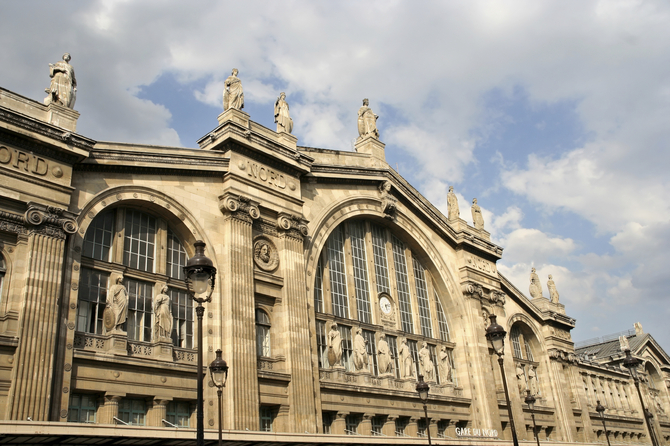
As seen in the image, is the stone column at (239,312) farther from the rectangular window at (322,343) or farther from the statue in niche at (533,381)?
the statue in niche at (533,381)

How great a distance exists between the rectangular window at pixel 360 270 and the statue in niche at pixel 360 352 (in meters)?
1.41

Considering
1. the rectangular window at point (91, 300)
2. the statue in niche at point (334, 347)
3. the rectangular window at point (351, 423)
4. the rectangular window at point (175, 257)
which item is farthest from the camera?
the statue in niche at point (334, 347)

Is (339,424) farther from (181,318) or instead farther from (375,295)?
(181,318)

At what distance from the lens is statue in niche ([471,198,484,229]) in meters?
47.9

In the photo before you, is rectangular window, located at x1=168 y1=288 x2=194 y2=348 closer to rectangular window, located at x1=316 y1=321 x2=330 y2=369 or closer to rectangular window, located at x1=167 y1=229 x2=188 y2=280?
rectangular window, located at x1=167 y1=229 x2=188 y2=280

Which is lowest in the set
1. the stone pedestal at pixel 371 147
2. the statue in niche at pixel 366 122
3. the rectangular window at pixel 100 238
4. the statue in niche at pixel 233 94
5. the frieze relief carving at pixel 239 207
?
the rectangular window at pixel 100 238

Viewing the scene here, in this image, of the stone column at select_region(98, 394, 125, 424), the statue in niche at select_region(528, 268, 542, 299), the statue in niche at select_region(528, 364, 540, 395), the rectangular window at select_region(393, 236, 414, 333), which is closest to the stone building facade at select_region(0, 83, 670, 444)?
the stone column at select_region(98, 394, 125, 424)

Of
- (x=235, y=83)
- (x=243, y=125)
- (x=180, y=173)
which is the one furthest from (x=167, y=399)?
(x=235, y=83)

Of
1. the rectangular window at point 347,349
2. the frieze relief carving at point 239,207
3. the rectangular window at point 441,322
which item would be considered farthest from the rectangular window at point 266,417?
the rectangular window at point 441,322

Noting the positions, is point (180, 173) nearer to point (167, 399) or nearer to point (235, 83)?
point (235, 83)

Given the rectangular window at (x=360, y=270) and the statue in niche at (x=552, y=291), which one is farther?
the statue in niche at (x=552, y=291)

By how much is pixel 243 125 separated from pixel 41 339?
13.3 meters

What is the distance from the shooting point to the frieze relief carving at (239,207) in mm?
28016

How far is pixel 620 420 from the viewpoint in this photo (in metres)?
60.4
